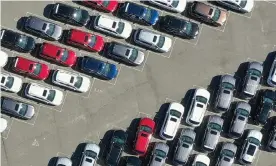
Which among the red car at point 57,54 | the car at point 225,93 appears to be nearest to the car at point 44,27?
the red car at point 57,54

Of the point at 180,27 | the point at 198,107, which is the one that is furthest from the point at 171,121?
the point at 180,27

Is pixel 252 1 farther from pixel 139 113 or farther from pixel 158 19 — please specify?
pixel 139 113

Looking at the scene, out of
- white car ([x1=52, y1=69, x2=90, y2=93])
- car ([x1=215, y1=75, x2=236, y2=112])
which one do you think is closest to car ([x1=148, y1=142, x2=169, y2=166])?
car ([x1=215, y1=75, x2=236, y2=112])

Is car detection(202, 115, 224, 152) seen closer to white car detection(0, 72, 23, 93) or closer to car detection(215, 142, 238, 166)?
car detection(215, 142, 238, 166)

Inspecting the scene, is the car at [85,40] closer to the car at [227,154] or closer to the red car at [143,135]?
the red car at [143,135]

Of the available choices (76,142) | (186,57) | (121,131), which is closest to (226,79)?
(186,57)
